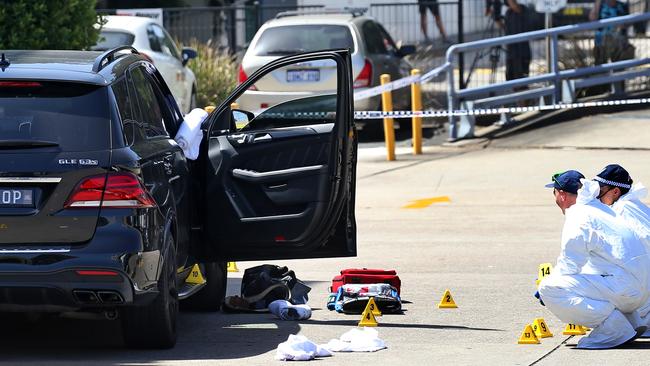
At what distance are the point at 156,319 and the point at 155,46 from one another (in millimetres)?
13424

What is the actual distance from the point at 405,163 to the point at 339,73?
939cm

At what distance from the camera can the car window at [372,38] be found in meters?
20.5

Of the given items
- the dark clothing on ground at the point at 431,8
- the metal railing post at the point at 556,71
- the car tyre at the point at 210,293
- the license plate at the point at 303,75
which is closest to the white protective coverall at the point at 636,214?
the car tyre at the point at 210,293

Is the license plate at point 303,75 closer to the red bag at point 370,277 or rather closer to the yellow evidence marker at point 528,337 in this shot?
the red bag at point 370,277

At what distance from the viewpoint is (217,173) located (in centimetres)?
866

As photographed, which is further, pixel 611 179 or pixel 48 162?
A: pixel 611 179

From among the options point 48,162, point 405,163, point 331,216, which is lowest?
point 405,163

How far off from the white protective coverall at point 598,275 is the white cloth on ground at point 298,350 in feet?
4.55

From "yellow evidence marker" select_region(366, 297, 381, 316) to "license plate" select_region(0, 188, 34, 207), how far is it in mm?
2443

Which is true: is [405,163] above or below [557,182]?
below

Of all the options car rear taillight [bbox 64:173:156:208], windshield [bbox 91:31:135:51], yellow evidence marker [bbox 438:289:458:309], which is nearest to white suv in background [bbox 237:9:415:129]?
windshield [bbox 91:31:135:51]

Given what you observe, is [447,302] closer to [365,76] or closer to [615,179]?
[615,179]

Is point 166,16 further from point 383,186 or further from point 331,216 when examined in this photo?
point 331,216

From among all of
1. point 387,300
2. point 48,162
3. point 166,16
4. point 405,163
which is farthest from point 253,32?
point 48,162
